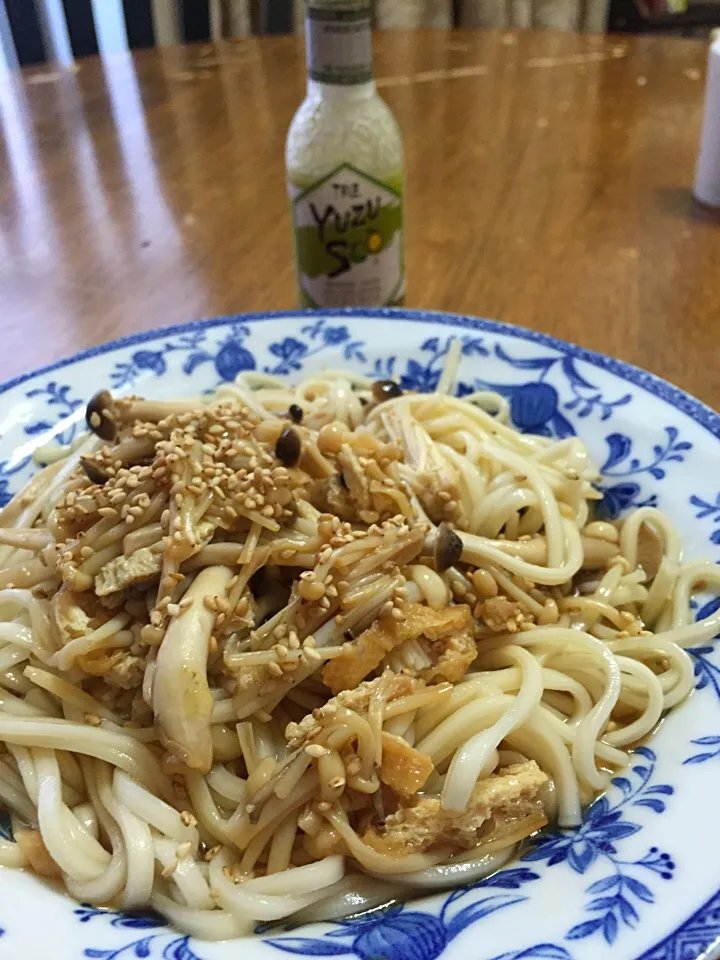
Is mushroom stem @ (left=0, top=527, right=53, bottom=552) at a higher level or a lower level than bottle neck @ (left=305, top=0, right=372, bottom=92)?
lower

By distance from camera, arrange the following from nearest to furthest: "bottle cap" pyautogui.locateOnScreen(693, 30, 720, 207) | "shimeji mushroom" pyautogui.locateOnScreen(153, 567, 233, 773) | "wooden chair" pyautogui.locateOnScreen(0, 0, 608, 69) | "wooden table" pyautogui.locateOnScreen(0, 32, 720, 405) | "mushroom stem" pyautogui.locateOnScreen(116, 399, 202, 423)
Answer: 1. "shimeji mushroom" pyautogui.locateOnScreen(153, 567, 233, 773)
2. "mushroom stem" pyautogui.locateOnScreen(116, 399, 202, 423)
3. "wooden table" pyautogui.locateOnScreen(0, 32, 720, 405)
4. "bottle cap" pyautogui.locateOnScreen(693, 30, 720, 207)
5. "wooden chair" pyautogui.locateOnScreen(0, 0, 608, 69)

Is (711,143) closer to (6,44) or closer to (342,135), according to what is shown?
(342,135)

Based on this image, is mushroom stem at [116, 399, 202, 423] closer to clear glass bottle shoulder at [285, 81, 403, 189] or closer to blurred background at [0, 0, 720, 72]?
clear glass bottle shoulder at [285, 81, 403, 189]

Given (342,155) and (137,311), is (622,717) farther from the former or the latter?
(137,311)

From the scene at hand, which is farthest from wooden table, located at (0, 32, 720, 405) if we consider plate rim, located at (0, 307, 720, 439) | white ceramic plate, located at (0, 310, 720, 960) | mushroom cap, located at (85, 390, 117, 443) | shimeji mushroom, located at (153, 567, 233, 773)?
shimeji mushroom, located at (153, 567, 233, 773)

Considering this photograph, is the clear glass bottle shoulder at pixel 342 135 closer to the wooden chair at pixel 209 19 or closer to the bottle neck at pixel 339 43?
the bottle neck at pixel 339 43

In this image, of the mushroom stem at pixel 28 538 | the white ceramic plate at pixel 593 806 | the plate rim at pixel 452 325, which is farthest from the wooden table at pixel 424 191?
the mushroom stem at pixel 28 538
